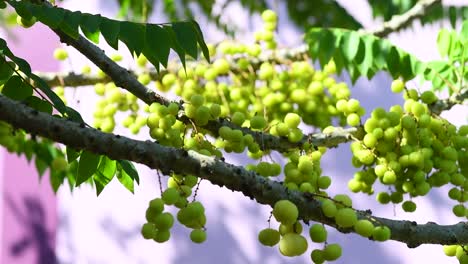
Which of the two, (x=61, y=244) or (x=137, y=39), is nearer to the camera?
(x=137, y=39)

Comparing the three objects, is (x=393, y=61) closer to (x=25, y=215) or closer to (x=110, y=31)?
(x=110, y=31)

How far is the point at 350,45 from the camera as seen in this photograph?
207 cm

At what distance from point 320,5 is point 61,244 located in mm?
1648

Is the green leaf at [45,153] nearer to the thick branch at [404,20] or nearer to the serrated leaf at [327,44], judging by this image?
the serrated leaf at [327,44]

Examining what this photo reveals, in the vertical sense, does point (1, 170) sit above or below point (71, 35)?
above

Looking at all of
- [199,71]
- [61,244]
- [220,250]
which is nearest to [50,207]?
[61,244]

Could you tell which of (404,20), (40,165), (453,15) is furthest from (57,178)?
(453,15)

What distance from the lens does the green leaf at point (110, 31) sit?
54.3 inches

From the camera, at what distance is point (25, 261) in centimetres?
355

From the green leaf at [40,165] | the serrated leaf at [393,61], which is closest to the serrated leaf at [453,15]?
the serrated leaf at [393,61]

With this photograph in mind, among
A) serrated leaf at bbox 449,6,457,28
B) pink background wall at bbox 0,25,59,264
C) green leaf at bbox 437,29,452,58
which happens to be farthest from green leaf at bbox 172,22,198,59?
pink background wall at bbox 0,25,59,264

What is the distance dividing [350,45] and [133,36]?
0.83 metres

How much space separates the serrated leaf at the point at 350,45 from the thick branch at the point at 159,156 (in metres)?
0.85

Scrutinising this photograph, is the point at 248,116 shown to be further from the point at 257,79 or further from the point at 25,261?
the point at 25,261
